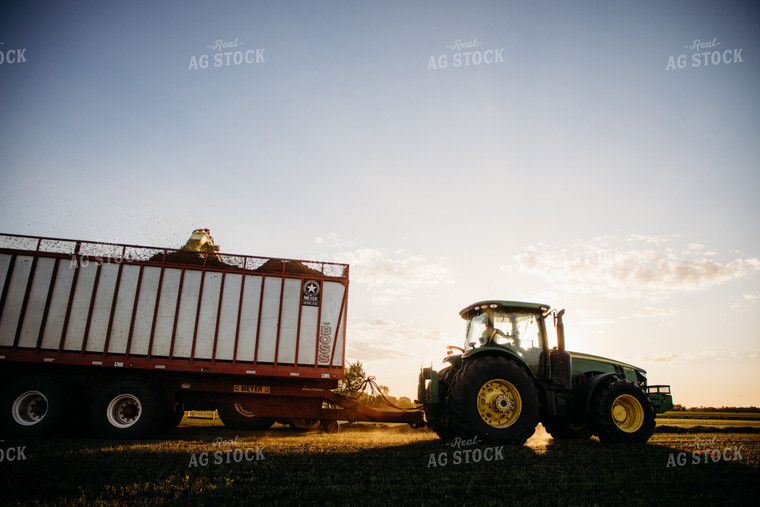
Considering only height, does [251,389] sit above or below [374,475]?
above

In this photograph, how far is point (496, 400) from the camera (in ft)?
23.1

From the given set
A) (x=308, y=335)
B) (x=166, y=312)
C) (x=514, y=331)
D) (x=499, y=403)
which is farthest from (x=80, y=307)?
(x=514, y=331)

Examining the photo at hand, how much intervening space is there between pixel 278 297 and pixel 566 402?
6261 millimetres

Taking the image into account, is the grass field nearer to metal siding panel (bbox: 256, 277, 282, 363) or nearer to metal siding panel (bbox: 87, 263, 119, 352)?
metal siding panel (bbox: 87, 263, 119, 352)

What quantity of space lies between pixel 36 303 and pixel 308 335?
5.62 meters

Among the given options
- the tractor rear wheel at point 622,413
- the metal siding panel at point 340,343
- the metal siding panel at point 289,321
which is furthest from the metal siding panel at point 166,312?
the tractor rear wheel at point 622,413

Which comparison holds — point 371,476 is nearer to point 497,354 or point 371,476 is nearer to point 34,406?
point 497,354

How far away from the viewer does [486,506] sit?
384 centimetres

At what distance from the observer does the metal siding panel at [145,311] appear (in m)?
8.73

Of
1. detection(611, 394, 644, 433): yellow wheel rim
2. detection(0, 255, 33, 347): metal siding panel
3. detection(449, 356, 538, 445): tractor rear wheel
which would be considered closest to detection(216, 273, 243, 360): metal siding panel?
detection(0, 255, 33, 347): metal siding panel

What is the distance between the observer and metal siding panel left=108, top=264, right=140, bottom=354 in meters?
8.69

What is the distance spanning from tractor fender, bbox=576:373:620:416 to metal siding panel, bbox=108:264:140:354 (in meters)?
9.12

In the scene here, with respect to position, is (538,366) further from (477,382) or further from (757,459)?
(757,459)

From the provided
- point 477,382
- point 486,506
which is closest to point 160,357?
point 477,382
